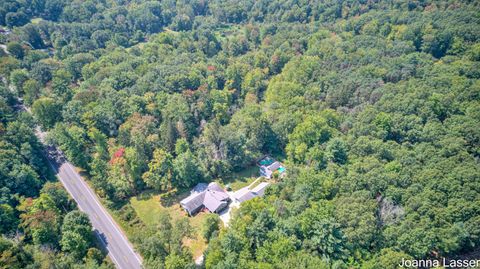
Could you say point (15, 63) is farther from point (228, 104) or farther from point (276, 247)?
point (276, 247)

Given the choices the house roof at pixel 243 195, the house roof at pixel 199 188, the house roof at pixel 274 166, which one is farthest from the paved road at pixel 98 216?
the house roof at pixel 274 166

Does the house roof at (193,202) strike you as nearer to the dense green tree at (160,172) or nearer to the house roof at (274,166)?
the dense green tree at (160,172)

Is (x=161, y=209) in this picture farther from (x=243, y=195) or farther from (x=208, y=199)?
(x=243, y=195)

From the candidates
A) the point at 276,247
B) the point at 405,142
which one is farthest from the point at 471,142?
the point at 276,247

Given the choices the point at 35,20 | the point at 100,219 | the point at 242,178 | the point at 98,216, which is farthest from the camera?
the point at 35,20

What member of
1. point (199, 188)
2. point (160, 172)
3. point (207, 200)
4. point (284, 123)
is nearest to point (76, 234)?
point (160, 172)
